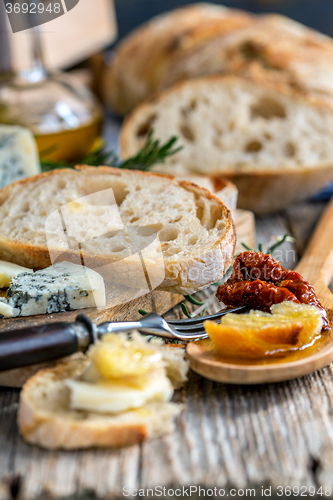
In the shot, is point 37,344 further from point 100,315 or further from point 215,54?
point 215,54

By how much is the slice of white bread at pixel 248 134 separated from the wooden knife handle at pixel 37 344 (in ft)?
6.31

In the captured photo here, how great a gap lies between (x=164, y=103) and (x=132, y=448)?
2.56m

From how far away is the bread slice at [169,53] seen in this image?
374cm

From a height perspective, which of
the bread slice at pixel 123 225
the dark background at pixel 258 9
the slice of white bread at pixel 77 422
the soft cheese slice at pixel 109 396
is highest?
the soft cheese slice at pixel 109 396

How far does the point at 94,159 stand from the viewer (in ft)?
9.69

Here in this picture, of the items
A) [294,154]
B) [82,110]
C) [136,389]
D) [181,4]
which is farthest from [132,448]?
[181,4]

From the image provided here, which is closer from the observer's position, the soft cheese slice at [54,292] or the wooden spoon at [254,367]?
the wooden spoon at [254,367]

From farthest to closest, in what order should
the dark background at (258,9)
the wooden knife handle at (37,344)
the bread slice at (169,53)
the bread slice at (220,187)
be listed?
the dark background at (258,9), the bread slice at (169,53), the bread slice at (220,187), the wooden knife handle at (37,344)

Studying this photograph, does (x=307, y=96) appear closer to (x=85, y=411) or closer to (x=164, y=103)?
(x=164, y=103)

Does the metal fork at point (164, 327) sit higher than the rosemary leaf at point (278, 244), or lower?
higher

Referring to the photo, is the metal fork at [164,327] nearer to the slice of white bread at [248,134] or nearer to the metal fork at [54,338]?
the metal fork at [54,338]

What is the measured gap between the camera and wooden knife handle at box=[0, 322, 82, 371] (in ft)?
4.29

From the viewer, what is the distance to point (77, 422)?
1.18 metres

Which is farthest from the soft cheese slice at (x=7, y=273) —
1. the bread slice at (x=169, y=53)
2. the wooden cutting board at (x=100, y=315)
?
the bread slice at (x=169, y=53)
